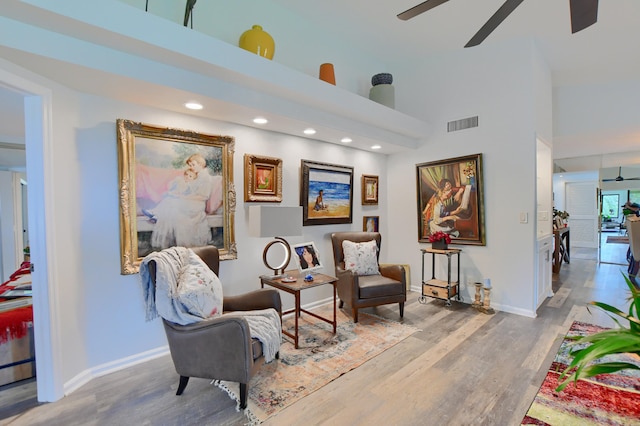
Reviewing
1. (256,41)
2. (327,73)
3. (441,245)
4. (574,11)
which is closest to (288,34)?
(327,73)

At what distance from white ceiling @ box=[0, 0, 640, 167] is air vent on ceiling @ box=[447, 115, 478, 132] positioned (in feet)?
3.21

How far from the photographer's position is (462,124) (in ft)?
13.8

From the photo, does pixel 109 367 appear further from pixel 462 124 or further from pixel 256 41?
pixel 462 124

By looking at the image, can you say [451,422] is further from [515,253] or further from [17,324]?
[17,324]

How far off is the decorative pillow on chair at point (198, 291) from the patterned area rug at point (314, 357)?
2.11 feet

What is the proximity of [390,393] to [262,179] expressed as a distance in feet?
7.94

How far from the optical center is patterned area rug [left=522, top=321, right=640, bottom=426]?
191 cm

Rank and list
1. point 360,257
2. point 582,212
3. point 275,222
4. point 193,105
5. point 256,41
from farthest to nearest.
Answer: point 582,212 < point 360,257 < point 275,222 < point 256,41 < point 193,105


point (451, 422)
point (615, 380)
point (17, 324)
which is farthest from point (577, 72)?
point (17, 324)

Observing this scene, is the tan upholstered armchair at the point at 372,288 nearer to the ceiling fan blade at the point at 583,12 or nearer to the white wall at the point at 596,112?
the ceiling fan blade at the point at 583,12

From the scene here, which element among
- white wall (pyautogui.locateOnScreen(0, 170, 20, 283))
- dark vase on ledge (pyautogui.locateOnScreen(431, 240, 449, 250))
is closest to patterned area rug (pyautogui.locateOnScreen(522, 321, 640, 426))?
dark vase on ledge (pyautogui.locateOnScreen(431, 240, 449, 250))

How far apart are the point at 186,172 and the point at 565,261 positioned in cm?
781

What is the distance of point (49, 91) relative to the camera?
7.07 feet

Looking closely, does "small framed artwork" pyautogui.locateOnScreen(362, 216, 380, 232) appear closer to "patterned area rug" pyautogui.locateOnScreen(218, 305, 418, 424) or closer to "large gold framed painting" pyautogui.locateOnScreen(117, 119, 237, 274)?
"patterned area rug" pyautogui.locateOnScreen(218, 305, 418, 424)
